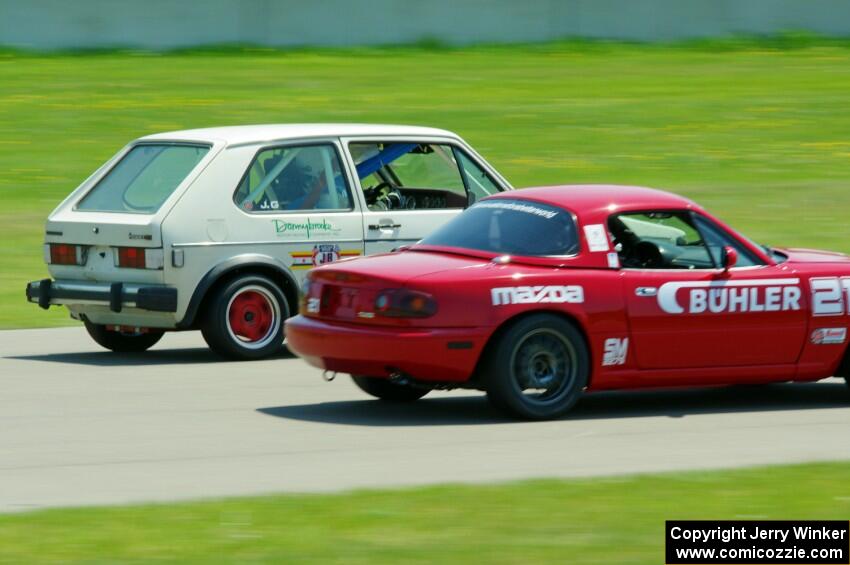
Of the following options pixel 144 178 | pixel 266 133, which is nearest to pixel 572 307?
pixel 266 133

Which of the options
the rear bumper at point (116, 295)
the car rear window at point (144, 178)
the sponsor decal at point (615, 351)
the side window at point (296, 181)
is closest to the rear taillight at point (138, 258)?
the rear bumper at point (116, 295)

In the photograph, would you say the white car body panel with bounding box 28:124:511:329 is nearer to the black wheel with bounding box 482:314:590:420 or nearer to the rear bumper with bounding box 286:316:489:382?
the rear bumper with bounding box 286:316:489:382

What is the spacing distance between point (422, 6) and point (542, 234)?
29.4m

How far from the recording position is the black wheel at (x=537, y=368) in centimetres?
961

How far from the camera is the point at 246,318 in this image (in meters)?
12.7

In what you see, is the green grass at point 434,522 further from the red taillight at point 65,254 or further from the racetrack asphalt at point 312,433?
the red taillight at point 65,254

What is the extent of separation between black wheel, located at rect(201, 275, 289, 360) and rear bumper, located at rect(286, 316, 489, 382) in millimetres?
2691

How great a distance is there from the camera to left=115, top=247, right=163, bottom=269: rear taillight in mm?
12156

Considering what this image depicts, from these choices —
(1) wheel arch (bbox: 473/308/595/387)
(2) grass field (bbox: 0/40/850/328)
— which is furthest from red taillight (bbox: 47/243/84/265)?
(2) grass field (bbox: 0/40/850/328)

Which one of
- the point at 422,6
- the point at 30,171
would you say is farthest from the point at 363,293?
the point at 422,6

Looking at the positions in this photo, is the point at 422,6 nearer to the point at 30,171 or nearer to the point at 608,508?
the point at 30,171

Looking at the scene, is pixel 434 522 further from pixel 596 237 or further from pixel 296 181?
pixel 296 181

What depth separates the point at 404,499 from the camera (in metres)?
7.34

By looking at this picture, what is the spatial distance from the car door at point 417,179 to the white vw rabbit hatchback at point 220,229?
2cm
